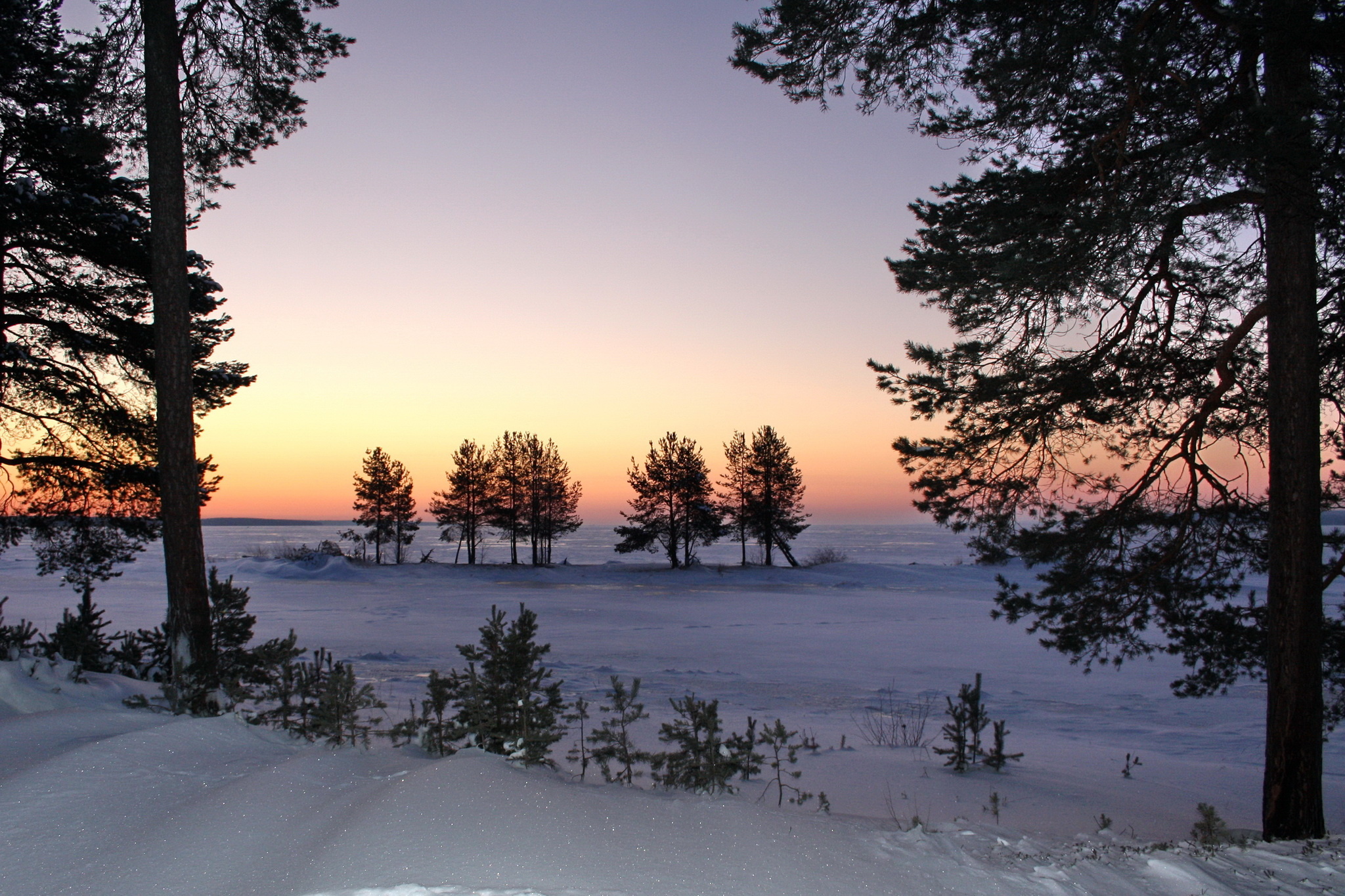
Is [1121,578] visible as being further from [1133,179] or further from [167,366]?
[167,366]

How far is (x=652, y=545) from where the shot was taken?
139 ft

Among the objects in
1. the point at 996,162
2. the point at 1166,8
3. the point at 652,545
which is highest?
the point at 1166,8

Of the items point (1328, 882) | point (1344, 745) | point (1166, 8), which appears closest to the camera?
point (1328, 882)

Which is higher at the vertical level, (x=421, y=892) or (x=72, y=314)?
(x=72, y=314)

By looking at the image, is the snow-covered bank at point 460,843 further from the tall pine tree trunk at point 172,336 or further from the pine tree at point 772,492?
the pine tree at point 772,492

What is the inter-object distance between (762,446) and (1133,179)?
37.9 metres

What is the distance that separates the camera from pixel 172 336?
6.37 meters

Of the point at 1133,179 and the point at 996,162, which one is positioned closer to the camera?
the point at 1133,179

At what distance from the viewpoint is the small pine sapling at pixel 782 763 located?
456cm

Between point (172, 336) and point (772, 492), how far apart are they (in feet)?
128

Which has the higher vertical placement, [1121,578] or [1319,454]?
[1319,454]

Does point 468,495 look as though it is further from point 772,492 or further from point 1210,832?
point 1210,832

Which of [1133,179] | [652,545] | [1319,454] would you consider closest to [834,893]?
[1319,454]

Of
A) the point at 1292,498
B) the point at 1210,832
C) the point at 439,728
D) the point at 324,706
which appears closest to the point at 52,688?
the point at 324,706
